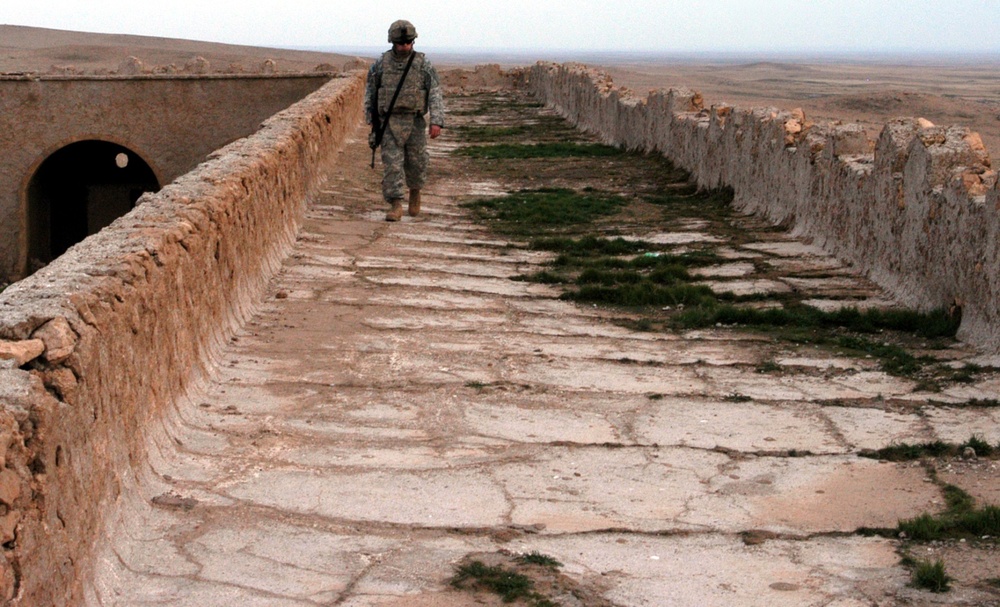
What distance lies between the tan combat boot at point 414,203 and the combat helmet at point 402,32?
1315 mm

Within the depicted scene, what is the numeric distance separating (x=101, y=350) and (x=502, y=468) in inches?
63.9

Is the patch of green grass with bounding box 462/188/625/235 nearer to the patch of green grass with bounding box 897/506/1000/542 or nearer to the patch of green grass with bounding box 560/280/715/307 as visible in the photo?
the patch of green grass with bounding box 560/280/715/307

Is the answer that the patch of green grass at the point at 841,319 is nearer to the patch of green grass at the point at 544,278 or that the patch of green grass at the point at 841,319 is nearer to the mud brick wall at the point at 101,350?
the patch of green grass at the point at 544,278

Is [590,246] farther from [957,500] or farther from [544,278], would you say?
[957,500]

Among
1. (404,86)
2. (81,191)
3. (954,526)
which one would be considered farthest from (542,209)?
(81,191)

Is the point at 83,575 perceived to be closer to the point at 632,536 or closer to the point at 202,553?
the point at 202,553

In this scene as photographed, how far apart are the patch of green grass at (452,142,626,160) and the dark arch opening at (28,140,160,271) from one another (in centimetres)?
838

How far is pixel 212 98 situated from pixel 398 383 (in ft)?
58.0

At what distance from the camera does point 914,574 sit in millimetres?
3939

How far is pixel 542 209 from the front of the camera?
1167cm

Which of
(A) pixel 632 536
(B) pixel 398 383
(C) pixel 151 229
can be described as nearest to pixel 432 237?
(B) pixel 398 383

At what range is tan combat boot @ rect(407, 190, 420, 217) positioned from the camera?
10922mm

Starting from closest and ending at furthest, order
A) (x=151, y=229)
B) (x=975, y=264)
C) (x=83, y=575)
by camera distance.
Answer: (x=83, y=575), (x=151, y=229), (x=975, y=264)

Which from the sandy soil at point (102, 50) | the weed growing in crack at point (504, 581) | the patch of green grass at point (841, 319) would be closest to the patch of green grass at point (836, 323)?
the patch of green grass at point (841, 319)
